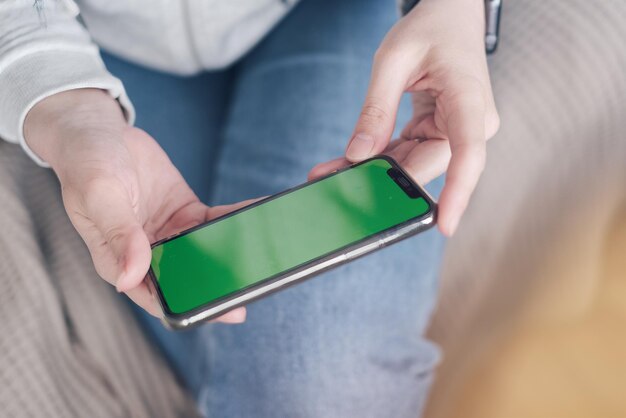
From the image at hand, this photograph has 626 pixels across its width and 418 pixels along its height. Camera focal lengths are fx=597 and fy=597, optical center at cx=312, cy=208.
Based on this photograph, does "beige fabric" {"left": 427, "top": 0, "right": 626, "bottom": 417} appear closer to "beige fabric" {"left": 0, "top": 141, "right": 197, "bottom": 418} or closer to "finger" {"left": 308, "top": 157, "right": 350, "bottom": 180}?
"finger" {"left": 308, "top": 157, "right": 350, "bottom": 180}

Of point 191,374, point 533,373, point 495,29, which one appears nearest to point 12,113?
point 191,374

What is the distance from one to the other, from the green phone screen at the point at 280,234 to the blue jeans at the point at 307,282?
10cm

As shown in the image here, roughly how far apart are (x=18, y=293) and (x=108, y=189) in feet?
0.51

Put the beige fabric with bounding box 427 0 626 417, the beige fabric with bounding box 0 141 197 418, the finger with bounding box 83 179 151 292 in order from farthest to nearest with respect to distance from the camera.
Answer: the beige fabric with bounding box 427 0 626 417 < the beige fabric with bounding box 0 141 197 418 < the finger with bounding box 83 179 151 292

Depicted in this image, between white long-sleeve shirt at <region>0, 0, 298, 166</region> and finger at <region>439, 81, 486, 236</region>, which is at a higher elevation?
finger at <region>439, 81, 486, 236</region>

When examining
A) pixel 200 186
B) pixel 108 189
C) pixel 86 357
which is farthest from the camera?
pixel 200 186

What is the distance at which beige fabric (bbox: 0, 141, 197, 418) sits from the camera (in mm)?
454

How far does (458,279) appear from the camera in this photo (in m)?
0.66

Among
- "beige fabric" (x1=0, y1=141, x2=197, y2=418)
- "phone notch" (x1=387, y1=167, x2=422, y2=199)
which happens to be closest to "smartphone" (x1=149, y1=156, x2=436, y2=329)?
"phone notch" (x1=387, y1=167, x2=422, y2=199)

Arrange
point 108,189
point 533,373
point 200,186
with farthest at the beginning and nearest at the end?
1. point 533,373
2. point 200,186
3. point 108,189

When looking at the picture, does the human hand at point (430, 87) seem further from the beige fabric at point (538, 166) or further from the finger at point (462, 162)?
the beige fabric at point (538, 166)

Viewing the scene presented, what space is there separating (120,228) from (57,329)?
17 cm

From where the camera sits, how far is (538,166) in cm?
60

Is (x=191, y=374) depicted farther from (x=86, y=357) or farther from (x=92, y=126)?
(x=92, y=126)
